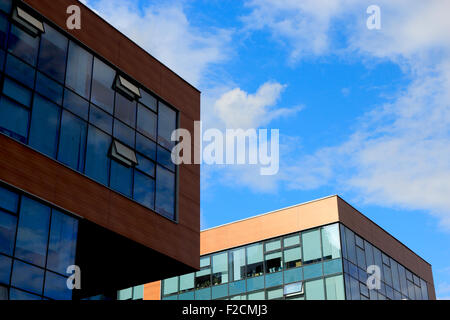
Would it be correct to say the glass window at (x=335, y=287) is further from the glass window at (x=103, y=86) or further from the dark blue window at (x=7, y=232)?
the dark blue window at (x=7, y=232)

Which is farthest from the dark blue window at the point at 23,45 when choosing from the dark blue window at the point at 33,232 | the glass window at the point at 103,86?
the dark blue window at the point at 33,232

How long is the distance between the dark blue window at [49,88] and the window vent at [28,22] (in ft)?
4.57

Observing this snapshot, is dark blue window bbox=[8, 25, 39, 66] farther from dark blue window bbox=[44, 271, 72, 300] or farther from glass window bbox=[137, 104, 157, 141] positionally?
dark blue window bbox=[44, 271, 72, 300]

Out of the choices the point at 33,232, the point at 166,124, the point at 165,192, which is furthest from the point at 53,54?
the point at 165,192

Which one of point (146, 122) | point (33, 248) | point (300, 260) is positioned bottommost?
point (33, 248)

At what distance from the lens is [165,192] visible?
27188 mm

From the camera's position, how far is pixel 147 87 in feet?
90.3

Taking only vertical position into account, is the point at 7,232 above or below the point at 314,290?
below

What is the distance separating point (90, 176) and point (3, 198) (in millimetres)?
3944

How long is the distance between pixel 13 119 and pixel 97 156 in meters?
3.83

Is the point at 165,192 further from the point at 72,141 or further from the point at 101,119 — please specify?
the point at 72,141

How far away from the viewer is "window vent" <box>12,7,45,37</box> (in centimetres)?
2214

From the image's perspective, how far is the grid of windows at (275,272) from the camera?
126 ft

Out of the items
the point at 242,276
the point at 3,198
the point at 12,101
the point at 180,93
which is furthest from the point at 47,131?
the point at 242,276
